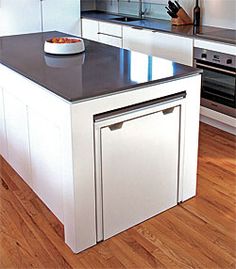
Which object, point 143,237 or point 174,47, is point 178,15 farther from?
point 143,237

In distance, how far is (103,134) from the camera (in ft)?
7.00

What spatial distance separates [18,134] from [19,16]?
8.68ft

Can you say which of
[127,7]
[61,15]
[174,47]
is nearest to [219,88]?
[174,47]

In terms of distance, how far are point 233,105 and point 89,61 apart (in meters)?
1.60

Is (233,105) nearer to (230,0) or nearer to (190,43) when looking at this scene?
(190,43)

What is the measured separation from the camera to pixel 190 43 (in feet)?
12.7

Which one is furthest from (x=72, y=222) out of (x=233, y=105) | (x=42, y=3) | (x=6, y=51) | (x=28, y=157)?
(x=42, y=3)

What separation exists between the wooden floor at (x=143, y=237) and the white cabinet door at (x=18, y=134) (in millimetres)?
160

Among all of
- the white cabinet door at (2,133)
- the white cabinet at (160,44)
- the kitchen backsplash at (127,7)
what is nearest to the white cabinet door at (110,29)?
the white cabinet at (160,44)

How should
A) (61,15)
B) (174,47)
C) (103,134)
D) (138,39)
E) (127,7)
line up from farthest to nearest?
(127,7) → (61,15) → (138,39) → (174,47) → (103,134)

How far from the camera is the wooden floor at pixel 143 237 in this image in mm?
2137

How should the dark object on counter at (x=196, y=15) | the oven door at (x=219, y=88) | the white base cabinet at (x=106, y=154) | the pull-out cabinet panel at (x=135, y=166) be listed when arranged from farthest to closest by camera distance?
the dark object on counter at (x=196, y=15) < the oven door at (x=219, y=88) < the pull-out cabinet panel at (x=135, y=166) < the white base cabinet at (x=106, y=154)

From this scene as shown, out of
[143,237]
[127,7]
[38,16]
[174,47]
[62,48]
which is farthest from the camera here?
[127,7]

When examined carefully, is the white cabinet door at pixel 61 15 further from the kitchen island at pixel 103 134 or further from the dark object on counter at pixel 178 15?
the kitchen island at pixel 103 134
